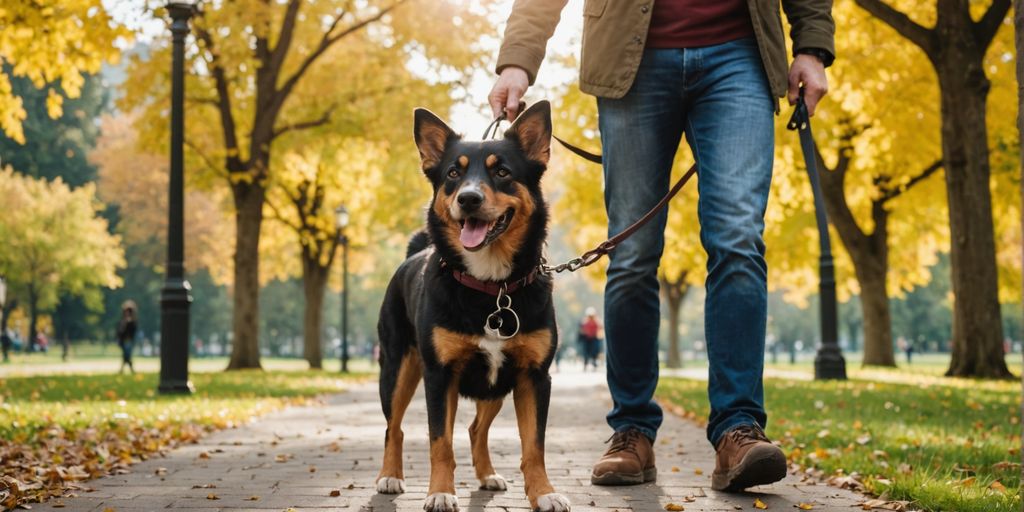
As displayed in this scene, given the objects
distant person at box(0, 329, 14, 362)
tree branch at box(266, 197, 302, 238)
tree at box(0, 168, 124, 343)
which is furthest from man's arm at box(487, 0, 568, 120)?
tree at box(0, 168, 124, 343)

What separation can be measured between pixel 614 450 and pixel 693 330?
3360 inches

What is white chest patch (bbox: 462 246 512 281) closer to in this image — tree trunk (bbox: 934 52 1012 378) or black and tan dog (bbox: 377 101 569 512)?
black and tan dog (bbox: 377 101 569 512)

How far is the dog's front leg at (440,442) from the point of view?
13.2ft

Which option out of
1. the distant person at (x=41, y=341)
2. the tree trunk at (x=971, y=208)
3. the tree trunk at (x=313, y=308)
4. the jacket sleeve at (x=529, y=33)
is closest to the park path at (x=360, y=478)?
the jacket sleeve at (x=529, y=33)

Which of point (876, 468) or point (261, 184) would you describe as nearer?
point (876, 468)

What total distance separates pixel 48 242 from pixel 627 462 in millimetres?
44122

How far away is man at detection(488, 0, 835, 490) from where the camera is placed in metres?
4.33

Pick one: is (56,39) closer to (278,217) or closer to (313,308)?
(278,217)

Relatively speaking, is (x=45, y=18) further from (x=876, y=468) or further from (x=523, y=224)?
(x=876, y=468)

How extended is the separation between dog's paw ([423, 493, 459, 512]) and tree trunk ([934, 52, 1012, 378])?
570 inches

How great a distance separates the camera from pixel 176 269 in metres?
13.0

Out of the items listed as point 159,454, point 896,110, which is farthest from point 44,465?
point 896,110

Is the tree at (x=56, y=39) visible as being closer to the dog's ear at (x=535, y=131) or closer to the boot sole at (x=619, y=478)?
the dog's ear at (x=535, y=131)

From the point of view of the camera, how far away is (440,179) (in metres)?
4.36
